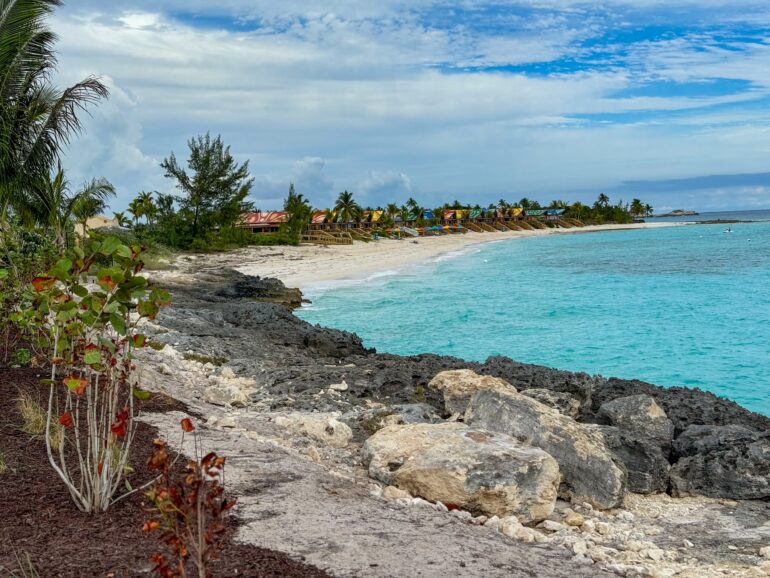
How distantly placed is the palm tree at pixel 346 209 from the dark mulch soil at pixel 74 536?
81.9 meters

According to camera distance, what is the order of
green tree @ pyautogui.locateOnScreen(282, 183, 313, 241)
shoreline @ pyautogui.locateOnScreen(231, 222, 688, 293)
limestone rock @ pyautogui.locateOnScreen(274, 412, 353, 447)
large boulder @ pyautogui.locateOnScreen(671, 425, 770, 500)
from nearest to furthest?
large boulder @ pyautogui.locateOnScreen(671, 425, 770, 500)
limestone rock @ pyautogui.locateOnScreen(274, 412, 353, 447)
shoreline @ pyautogui.locateOnScreen(231, 222, 688, 293)
green tree @ pyautogui.locateOnScreen(282, 183, 313, 241)

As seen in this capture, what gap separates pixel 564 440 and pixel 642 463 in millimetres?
1088

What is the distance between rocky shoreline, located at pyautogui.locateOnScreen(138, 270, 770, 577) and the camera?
6000 mm

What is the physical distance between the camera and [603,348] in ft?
81.4

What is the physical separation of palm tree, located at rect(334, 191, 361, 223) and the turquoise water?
38.4 metres

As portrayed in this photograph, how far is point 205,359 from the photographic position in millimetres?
13078

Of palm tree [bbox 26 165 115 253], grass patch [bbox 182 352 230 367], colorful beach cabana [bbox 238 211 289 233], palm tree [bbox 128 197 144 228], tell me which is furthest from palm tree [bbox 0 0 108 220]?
colorful beach cabana [bbox 238 211 289 233]

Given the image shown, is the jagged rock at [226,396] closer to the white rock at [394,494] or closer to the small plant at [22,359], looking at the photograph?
the small plant at [22,359]

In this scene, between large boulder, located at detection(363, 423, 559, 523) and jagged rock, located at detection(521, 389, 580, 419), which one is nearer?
large boulder, located at detection(363, 423, 559, 523)

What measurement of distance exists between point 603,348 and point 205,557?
75.2 ft

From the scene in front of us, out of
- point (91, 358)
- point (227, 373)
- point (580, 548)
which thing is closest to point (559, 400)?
point (227, 373)

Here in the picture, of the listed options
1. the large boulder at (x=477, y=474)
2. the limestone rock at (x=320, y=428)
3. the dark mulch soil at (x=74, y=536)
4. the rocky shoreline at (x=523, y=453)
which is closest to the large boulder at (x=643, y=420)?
the rocky shoreline at (x=523, y=453)

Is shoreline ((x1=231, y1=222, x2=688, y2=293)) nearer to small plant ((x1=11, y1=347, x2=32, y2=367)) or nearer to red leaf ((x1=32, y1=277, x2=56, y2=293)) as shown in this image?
small plant ((x1=11, y1=347, x2=32, y2=367))

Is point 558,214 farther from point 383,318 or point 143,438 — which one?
point 143,438
